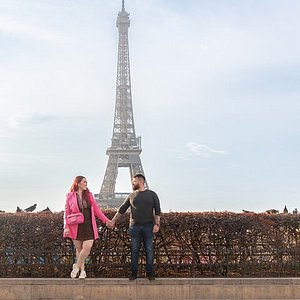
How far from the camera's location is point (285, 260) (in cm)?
865

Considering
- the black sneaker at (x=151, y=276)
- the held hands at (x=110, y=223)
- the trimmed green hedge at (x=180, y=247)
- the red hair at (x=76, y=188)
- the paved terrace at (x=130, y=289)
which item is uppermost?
the red hair at (x=76, y=188)

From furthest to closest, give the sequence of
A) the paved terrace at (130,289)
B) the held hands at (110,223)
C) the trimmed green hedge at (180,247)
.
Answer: the trimmed green hedge at (180,247) < the held hands at (110,223) < the paved terrace at (130,289)

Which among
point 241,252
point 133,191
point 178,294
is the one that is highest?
point 133,191

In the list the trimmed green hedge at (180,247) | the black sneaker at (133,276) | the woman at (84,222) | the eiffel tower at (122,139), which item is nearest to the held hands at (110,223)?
the woman at (84,222)

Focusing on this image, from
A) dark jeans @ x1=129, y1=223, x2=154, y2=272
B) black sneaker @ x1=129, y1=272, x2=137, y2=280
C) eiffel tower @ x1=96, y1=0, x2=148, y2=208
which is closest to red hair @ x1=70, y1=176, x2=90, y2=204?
dark jeans @ x1=129, y1=223, x2=154, y2=272

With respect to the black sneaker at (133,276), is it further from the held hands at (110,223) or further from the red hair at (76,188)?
the red hair at (76,188)

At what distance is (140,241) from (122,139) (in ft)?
178

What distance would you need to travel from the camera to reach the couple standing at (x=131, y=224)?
7.93m

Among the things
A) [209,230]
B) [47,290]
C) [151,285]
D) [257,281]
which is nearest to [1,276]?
[47,290]

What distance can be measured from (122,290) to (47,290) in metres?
1.07

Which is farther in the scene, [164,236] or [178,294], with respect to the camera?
[164,236]

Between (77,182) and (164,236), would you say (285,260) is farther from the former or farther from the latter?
(77,182)

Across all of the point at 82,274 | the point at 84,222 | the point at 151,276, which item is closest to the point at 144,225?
the point at 151,276

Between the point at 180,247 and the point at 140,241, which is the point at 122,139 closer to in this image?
the point at 180,247
